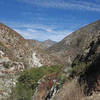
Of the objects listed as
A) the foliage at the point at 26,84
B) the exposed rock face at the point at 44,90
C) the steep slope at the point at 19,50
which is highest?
the steep slope at the point at 19,50

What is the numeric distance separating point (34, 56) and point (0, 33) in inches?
290

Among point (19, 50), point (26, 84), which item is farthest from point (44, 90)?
point (19, 50)

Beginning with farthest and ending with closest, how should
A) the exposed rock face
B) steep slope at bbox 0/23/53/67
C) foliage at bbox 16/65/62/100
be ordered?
steep slope at bbox 0/23/53/67, foliage at bbox 16/65/62/100, the exposed rock face

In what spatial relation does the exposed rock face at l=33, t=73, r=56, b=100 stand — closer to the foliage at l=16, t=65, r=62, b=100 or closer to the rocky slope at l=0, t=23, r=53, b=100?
the foliage at l=16, t=65, r=62, b=100

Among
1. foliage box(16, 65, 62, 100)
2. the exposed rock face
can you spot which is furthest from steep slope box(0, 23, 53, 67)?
the exposed rock face

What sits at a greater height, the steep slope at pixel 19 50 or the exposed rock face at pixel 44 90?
the steep slope at pixel 19 50

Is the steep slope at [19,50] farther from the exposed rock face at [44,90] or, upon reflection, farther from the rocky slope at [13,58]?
the exposed rock face at [44,90]

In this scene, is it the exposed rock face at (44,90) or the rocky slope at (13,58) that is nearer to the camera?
the exposed rock face at (44,90)

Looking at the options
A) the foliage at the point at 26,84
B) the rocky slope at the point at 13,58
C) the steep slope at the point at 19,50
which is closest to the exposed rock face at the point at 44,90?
the foliage at the point at 26,84

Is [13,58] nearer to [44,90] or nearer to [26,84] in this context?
[26,84]

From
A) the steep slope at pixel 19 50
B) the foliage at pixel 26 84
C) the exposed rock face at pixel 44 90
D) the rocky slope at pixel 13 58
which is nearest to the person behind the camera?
the exposed rock face at pixel 44 90

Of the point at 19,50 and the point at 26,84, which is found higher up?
the point at 19,50

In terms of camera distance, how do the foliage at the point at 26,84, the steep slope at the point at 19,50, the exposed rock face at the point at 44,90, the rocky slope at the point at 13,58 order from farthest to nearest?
the steep slope at the point at 19,50
the rocky slope at the point at 13,58
the foliage at the point at 26,84
the exposed rock face at the point at 44,90

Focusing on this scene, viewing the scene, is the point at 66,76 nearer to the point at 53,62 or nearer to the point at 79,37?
the point at 53,62
